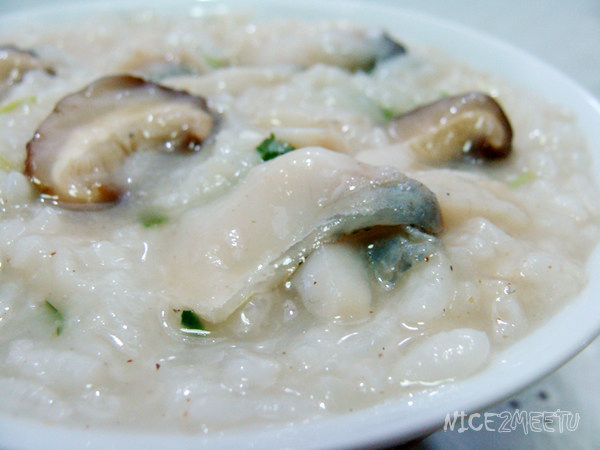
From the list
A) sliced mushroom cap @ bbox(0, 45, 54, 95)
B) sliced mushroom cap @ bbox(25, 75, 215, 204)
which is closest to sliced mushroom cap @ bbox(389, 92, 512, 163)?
sliced mushroom cap @ bbox(25, 75, 215, 204)

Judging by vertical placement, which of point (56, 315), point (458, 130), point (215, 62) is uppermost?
point (458, 130)

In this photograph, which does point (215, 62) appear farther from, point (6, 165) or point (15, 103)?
point (6, 165)

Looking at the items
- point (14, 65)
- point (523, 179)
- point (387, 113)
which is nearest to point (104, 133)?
point (14, 65)

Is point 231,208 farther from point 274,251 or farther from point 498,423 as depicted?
point 498,423

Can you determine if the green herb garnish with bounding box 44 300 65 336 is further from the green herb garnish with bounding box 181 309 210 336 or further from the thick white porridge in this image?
the green herb garnish with bounding box 181 309 210 336

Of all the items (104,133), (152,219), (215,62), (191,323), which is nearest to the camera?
(191,323)

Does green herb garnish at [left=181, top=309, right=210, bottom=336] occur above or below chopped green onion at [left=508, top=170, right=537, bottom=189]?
below
